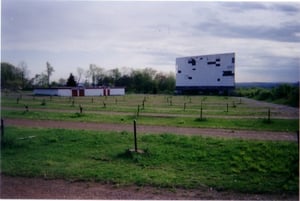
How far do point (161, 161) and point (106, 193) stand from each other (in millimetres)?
2013

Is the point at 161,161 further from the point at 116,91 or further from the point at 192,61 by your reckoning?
the point at 116,91

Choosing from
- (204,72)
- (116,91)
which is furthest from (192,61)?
(116,91)

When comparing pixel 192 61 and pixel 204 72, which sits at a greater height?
pixel 192 61

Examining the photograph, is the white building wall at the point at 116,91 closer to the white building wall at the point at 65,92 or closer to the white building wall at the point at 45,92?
the white building wall at the point at 65,92

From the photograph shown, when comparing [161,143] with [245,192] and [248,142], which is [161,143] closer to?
[248,142]

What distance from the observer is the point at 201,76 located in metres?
45.9

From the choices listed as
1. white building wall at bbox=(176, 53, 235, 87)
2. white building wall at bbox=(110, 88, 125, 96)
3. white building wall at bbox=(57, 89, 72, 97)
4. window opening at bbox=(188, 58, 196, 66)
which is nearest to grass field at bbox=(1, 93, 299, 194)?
white building wall at bbox=(57, 89, 72, 97)

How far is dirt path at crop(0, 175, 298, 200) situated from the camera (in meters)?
6.20

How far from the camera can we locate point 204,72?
1793 inches

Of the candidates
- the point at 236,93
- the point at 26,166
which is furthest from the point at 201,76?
the point at 26,166

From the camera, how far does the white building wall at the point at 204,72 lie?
42812 millimetres

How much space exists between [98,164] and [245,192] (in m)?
3.33

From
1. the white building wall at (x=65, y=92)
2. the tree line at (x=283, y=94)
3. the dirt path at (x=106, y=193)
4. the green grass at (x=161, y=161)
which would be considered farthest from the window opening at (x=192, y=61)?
the dirt path at (x=106, y=193)

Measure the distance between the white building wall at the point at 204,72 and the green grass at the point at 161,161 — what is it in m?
33.2
